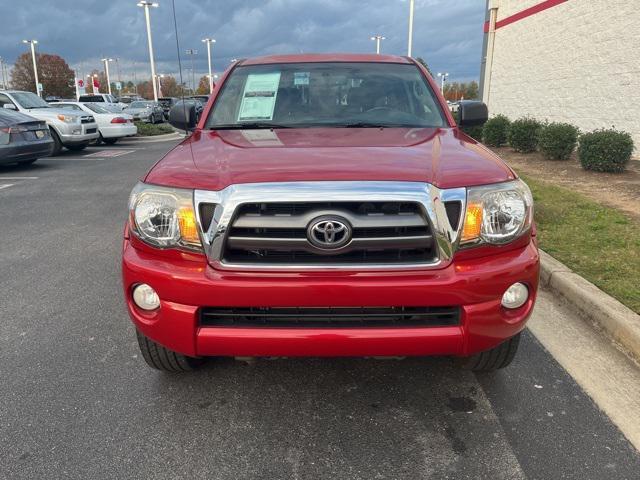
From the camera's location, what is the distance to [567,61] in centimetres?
1447

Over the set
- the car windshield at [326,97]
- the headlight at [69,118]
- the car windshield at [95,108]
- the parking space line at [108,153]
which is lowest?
the parking space line at [108,153]

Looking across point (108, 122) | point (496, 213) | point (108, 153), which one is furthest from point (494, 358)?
point (108, 122)

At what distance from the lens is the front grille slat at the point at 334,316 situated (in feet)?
7.76

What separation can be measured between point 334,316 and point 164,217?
0.90 metres

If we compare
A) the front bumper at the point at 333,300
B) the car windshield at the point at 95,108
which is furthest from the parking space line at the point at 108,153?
the front bumper at the point at 333,300

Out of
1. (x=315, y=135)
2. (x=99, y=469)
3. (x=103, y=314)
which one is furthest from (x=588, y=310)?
(x=103, y=314)

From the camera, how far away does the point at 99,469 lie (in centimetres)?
232

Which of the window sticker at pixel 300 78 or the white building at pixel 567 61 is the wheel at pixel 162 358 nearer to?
the window sticker at pixel 300 78

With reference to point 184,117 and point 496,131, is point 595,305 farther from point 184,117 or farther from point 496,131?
point 496,131

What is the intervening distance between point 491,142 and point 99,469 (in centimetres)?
1522

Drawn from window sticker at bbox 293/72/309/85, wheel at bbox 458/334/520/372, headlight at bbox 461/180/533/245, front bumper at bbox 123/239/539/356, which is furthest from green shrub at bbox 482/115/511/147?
front bumper at bbox 123/239/539/356

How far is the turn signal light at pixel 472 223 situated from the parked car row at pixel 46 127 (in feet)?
37.0

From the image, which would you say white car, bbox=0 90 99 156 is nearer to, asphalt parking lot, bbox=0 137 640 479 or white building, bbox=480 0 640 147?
asphalt parking lot, bbox=0 137 640 479

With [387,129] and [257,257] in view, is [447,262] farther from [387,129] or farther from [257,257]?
[387,129]
